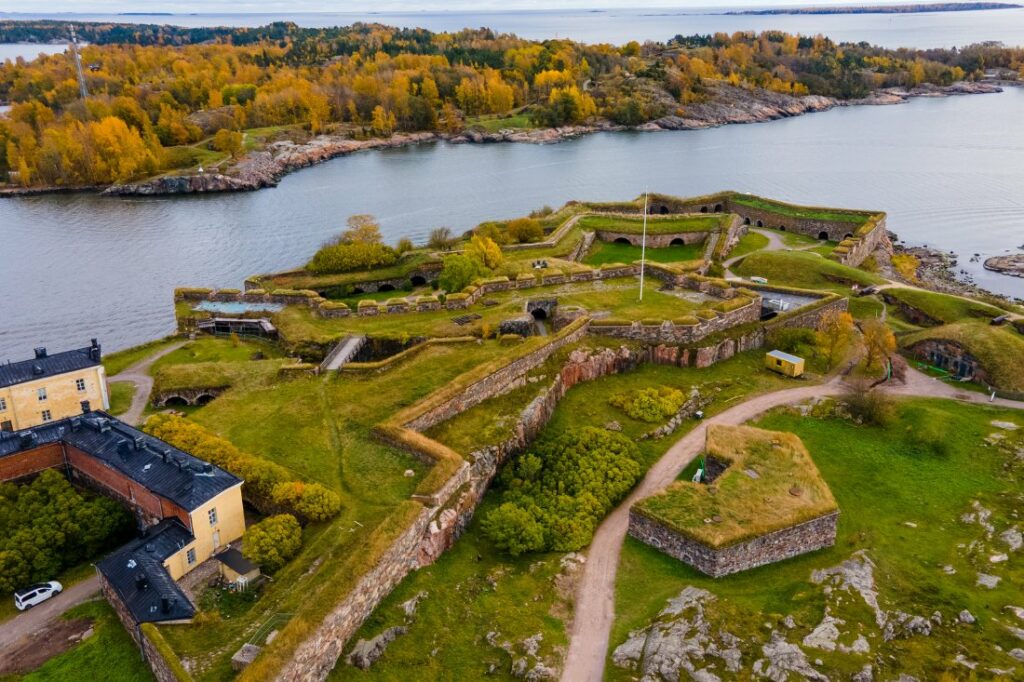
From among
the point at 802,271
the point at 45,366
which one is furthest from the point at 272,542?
the point at 802,271

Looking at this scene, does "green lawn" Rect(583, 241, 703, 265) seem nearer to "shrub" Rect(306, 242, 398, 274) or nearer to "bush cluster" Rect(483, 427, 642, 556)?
"shrub" Rect(306, 242, 398, 274)

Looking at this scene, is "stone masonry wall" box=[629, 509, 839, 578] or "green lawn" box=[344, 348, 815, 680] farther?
"stone masonry wall" box=[629, 509, 839, 578]

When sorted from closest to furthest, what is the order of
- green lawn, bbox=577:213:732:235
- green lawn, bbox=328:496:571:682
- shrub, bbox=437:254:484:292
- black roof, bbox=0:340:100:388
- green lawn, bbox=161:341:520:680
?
green lawn, bbox=328:496:571:682, green lawn, bbox=161:341:520:680, black roof, bbox=0:340:100:388, shrub, bbox=437:254:484:292, green lawn, bbox=577:213:732:235

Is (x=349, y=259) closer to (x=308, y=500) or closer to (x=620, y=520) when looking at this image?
(x=308, y=500)

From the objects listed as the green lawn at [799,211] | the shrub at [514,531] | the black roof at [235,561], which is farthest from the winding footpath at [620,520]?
the green lawn at [799,211]

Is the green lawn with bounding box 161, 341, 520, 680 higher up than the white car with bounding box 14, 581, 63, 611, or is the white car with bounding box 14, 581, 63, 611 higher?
the green lawn with bounding box 161, 341, 520, 680

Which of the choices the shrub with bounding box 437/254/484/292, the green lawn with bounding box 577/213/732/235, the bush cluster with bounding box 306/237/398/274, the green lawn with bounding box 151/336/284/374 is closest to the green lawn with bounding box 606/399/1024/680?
the shrub with bounding box 437/254/484/292

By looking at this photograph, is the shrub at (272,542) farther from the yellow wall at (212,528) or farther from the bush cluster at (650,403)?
the bush cluster at (650,403)
